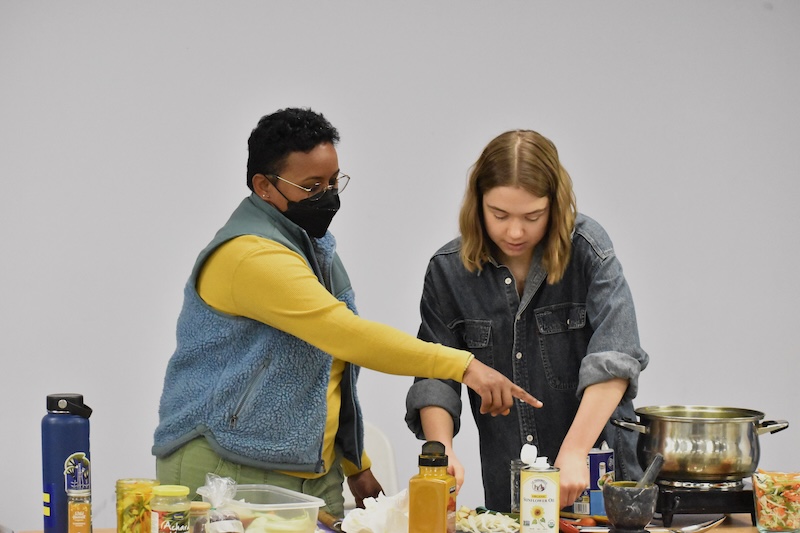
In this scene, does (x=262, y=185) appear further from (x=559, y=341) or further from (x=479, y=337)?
(x=559, y=341)

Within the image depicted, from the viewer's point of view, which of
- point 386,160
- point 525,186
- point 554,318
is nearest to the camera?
point 525,186

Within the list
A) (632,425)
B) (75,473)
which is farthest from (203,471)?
(632,425)

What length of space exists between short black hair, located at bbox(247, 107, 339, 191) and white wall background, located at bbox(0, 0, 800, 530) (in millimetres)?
1190

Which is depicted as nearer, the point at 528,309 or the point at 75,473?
the point at 75,473

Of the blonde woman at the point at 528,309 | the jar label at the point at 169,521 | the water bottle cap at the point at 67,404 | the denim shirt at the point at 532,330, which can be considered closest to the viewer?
the jar label at the point at 169,521

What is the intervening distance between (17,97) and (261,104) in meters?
0.81

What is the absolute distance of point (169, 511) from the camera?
1.70m

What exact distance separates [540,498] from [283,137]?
0.98 m

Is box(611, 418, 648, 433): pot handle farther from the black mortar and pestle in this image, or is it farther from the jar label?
the jar label

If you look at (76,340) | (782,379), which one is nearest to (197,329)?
(76,340)

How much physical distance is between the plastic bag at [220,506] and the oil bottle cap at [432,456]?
13.8 inches

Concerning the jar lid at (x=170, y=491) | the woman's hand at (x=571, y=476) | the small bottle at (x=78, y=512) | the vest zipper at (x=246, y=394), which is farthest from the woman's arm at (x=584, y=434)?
the small bottle at (x=78, y=512)

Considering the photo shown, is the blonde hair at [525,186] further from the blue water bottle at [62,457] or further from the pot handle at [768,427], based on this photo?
the blue water bottle at [62,457]

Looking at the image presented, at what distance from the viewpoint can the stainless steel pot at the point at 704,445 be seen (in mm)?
2061
